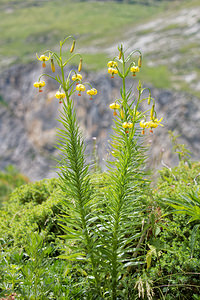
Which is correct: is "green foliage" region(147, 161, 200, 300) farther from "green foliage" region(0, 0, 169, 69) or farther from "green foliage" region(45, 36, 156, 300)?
"green foliage" region(0, 0, 169, 69)

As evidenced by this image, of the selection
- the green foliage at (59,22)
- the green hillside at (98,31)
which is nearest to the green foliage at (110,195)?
the green hillside at (98,31)

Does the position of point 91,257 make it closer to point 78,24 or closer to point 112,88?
point 112,88

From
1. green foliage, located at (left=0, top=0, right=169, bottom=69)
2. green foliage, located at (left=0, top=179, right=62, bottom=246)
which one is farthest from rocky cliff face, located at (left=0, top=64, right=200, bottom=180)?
green foliage, located at (left=0, top=179, right=62, bottom=246)

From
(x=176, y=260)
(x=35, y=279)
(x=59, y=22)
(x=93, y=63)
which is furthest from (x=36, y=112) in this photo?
(x=35, y=279)

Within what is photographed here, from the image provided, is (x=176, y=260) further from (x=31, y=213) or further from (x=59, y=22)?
(x=59, y=22)

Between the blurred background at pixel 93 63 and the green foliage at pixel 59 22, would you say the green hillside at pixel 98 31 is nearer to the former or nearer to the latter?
the green foliage at pixel 59 22

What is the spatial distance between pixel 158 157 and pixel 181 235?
5.23 feet

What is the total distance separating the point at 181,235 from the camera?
2475 millimetres

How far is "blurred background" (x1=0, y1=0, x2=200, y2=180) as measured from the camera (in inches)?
1486

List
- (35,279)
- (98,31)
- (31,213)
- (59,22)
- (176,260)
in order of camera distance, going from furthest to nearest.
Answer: (59,22), (98,31), (31,213), (176,260), (35,279)

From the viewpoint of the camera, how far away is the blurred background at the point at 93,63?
1486 inches

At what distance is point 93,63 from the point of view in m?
48.8

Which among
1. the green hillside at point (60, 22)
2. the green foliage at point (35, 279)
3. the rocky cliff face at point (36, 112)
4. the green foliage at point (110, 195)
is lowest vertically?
the green foliage at point (35, 279)

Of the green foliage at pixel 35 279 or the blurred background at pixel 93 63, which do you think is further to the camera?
the blurred background at pixel 93 63
